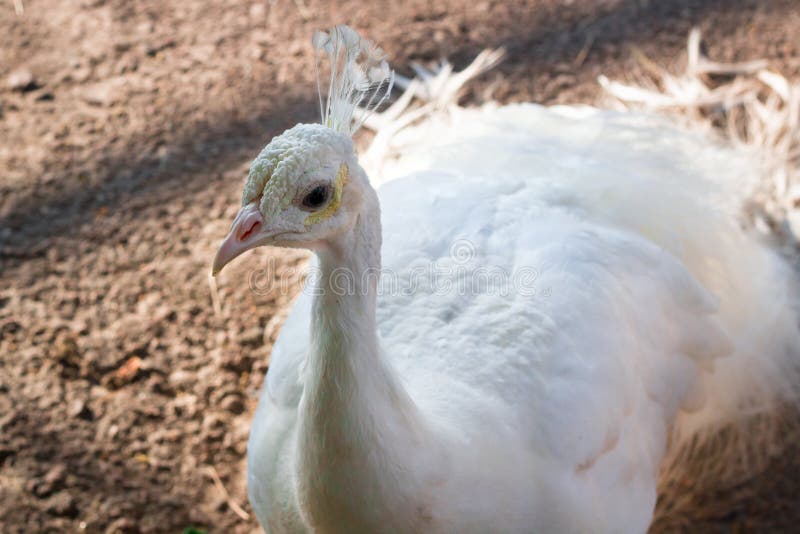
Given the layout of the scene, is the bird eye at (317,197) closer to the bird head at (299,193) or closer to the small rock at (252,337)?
the bird head at (299,193)

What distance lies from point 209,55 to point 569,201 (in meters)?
2.01

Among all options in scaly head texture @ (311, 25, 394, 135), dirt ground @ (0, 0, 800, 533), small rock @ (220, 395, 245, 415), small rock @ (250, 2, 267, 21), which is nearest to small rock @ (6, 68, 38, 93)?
dirt ground @ (0, 0, 800, 533)

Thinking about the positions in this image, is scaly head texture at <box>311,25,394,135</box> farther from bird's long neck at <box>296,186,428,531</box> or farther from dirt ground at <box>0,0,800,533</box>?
dirt ground at <box>0,0,800,533</box>

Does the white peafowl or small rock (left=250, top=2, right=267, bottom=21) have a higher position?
small rock (left=250, top=2, right=267, bottom=21)

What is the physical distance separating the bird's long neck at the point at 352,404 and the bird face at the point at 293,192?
0.08m

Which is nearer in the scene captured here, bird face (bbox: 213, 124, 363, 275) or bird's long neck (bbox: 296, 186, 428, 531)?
bird face (bbox: 213, 124, 363, 275)

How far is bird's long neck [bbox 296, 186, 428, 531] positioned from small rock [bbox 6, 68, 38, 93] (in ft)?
8.17

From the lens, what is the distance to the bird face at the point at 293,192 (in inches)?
47.0

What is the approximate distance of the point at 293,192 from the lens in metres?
1.20

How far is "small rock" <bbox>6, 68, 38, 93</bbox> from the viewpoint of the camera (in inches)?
130

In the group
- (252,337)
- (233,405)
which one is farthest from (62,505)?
(252,337)

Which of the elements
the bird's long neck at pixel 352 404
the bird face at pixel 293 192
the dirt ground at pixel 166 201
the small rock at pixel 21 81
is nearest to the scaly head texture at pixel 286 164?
the bird face at pixel 293 192

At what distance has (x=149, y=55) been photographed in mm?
3453

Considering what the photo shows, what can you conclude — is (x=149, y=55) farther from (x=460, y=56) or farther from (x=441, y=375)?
(x=441, y=375)
